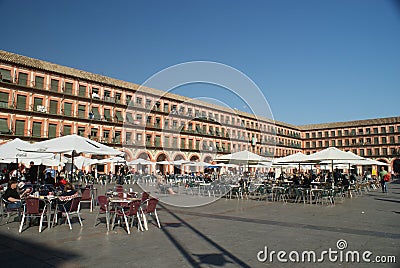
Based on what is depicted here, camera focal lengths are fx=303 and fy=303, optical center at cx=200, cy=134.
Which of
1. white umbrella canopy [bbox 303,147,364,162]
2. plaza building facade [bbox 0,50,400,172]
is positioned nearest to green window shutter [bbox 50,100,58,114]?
plaza building facade [bbox 0,50,400,172]

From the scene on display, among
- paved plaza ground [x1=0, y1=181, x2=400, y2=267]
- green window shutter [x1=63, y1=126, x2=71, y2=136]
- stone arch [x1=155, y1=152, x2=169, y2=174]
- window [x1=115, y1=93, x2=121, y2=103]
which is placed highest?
window [x1=115, y1=93, x2=121, y2=103]

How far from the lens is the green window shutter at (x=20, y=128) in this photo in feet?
88.8

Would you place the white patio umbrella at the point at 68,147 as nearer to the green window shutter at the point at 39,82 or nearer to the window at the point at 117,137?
the green window shutter at the point at 39,82

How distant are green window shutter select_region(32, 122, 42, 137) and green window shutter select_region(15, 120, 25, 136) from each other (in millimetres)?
850

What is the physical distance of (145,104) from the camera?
36.5 m

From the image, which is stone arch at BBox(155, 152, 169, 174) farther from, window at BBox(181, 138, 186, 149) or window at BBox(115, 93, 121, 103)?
window at BBox(115, 93, 121, 103)

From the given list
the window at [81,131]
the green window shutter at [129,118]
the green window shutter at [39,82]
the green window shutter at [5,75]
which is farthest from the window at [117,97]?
the green window shutter at [5,75]

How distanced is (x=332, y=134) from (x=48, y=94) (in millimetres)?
54165

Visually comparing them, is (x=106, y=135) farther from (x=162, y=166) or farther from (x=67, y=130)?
(x=162, y=166)

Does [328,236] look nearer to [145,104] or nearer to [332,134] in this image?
[145,104]

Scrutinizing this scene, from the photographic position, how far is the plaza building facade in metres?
27.4

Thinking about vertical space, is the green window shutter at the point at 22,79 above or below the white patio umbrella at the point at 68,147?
above

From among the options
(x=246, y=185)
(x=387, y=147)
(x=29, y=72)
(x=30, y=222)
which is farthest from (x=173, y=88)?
(x=387, y=147)

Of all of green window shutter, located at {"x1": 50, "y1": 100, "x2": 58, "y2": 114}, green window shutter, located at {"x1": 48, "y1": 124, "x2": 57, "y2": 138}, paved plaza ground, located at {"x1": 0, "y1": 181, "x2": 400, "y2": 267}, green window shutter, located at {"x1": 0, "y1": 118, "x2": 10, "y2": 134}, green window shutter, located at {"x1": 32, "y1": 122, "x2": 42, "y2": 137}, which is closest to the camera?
paved plaza ground, located at {"x1": 0, "y1": 181, "x2": 400, "y2": 267}
